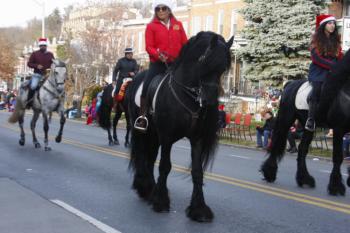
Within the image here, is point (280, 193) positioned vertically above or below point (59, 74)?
below

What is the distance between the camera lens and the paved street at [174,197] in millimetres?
6906

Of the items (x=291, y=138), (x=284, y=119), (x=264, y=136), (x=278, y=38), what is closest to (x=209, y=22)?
(x=278, y=38)

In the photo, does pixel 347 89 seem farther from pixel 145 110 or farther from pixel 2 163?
pixel 2 163

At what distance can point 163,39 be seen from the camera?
815 cm

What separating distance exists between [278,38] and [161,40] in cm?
2558

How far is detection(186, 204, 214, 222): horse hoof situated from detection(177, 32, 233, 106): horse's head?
1317 millimetres

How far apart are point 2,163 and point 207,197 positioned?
5.65 metres

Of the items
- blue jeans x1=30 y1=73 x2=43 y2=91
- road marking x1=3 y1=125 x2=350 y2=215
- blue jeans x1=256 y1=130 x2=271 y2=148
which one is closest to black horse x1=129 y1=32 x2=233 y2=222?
road marking x1=3 y1=125 x2=350 y2=215

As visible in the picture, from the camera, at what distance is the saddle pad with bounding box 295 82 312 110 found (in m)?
10.4

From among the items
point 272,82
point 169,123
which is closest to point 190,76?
point 169,123

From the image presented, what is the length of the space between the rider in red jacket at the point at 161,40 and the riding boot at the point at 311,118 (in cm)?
295

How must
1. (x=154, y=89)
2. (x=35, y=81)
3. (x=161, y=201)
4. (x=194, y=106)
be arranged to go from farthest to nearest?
(x=35, y=81) < (x=154, y=89) < (x=161, y=201) < (x=194, y=106)

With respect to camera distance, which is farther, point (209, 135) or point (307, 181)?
point (307, 181)

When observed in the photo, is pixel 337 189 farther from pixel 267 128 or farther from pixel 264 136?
pixel 264 136
